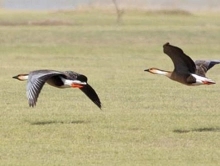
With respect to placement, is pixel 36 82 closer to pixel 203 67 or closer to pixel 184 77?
pixel 184 77

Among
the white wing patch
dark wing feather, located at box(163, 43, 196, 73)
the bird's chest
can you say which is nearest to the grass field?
the white wing patch

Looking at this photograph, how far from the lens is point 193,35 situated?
112ft

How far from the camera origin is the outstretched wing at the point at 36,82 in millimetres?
11750

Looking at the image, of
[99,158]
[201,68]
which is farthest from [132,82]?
[99,158]

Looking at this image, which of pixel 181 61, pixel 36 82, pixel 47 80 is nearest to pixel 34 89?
pixel 36 82

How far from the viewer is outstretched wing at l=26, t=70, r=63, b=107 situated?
38.5ft

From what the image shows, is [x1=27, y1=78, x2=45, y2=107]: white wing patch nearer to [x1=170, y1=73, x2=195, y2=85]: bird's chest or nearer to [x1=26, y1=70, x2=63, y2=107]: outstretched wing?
[x1=26, y1=70, x2=63, y2=107]: outstretched wing

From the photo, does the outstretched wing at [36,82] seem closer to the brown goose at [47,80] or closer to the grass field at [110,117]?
the brown goose at [47,80]

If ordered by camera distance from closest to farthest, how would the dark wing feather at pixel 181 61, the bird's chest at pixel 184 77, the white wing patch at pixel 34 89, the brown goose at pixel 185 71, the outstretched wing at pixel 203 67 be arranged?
the white wing patch at pixel 34 89
the dark wing feather at pixel 181 61
the brown goose at pixel 185 71
the bird's chest at pixel 184 77
the outstretched wing at pixel 203 67

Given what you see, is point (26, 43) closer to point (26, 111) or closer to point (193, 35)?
point (193, 35)

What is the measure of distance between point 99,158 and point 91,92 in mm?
3077

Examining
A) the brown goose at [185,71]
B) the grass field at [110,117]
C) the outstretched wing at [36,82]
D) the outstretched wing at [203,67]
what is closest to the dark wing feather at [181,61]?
the brown goose at [185,71]

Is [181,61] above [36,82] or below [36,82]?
above

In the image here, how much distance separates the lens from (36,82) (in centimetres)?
1191
